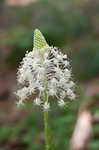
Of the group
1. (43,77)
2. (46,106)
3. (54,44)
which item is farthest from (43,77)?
(54,44)

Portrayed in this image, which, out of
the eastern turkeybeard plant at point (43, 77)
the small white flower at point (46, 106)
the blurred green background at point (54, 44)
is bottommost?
the small white flower at point (46, 106)

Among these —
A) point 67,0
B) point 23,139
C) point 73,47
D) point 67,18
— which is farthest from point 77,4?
point 23,139

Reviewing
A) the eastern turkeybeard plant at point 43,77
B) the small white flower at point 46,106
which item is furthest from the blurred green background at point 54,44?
the small white flower at point 46,106

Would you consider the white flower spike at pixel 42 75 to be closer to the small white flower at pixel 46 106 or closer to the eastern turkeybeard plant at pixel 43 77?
the eastern turkeybeard plant at pixel 43 77

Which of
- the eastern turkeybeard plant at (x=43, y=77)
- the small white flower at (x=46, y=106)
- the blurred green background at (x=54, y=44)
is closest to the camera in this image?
the small white flower at (x=46, y=106)

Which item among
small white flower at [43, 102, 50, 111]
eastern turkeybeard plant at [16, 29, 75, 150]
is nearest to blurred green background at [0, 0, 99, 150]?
eastern turkeybeard plant at [16, 29, 75, 150]

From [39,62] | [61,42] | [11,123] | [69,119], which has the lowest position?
[39,62]

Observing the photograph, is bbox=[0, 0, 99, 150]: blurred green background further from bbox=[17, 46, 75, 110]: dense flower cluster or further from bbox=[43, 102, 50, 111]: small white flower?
bbox=[43, 102, 50, 111]: small white flower

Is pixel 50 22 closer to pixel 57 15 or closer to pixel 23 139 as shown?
pixel 57 15

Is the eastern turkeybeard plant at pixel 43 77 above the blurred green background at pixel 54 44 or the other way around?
the other way around
